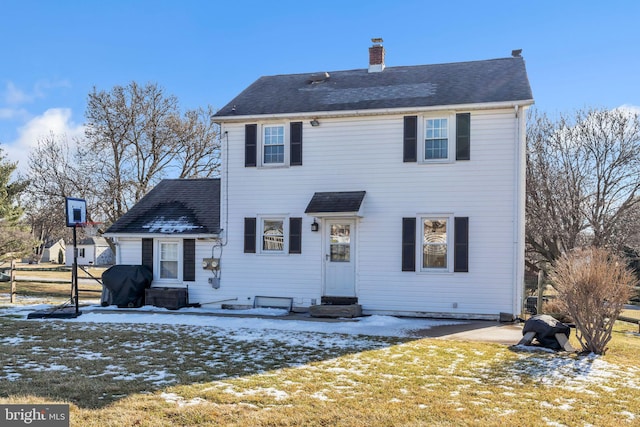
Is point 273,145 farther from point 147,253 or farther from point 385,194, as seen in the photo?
point 147,253

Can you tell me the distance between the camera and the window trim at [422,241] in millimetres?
12961

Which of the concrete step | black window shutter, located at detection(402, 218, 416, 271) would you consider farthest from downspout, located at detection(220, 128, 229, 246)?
black window shutter, located at detection(402, 218, 416, 271)

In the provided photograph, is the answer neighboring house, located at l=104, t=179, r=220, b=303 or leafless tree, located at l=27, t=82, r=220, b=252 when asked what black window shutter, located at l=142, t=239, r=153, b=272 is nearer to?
neighboring house, located at l=104, t=179, r=220, b=303

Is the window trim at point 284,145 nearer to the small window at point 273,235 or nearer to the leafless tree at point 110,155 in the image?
the small window at point 273,235

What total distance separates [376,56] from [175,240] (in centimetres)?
852

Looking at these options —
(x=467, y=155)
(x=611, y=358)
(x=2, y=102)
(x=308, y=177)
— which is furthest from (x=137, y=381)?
(x=2, y=102)

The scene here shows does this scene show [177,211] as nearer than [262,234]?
No

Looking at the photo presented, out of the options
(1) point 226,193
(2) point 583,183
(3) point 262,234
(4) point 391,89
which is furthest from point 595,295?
(2) point 583,183

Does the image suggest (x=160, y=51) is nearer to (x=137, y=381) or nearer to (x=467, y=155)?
(x=467, y=155)

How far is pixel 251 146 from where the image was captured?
14641mm

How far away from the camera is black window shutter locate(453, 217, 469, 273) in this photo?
12805 millimetres

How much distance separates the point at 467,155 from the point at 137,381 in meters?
9.56

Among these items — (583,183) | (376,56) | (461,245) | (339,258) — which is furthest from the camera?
(583,183)

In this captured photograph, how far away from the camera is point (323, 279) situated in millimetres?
13938
